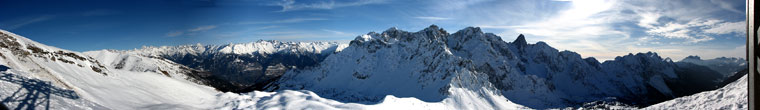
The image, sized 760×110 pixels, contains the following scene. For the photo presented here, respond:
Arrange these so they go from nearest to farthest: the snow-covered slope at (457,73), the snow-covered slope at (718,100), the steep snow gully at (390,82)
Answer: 1. the snow-covered slope at (718,100)
2. the steep snow gully at (390,82)
3. the snow-covered slope at (457,73)

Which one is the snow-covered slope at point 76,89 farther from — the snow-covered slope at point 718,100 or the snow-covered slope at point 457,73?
the snow-covered slope at point 457,73

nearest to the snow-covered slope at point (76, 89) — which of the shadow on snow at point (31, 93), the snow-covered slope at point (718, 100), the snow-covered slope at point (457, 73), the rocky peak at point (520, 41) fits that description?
the shadow on snow at point (31, 93)

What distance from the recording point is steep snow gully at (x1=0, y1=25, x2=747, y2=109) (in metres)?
16.1

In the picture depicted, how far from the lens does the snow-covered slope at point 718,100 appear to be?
50.2ft

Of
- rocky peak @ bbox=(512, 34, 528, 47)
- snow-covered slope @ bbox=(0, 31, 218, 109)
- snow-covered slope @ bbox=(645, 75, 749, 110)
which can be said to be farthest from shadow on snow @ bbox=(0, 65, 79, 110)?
rocky peak @ bbox=(512, 34, 528, 47)

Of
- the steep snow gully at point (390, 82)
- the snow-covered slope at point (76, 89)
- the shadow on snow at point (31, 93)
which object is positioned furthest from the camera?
the steep snow gully at point (390, 82)

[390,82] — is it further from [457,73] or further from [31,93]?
[31,93]

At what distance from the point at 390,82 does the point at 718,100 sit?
3999 inches

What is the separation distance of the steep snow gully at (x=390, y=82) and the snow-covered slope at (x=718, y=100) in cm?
10

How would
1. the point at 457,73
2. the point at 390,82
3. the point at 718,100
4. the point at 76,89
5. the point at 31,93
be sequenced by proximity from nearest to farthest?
the point at 31,93 < the point at 76,89 < the point at 718,100 < the point at 457,73 < the point at 390,82

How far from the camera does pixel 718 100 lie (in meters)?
19.2

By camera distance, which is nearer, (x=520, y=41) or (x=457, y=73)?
(x=457, y=73)

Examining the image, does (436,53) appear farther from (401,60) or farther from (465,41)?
(465,41)

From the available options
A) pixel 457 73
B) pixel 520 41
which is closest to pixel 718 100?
pixel 457 73
